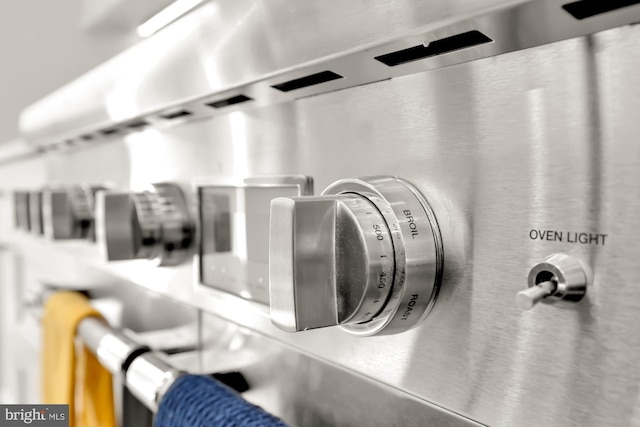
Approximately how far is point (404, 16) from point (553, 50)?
48 mm

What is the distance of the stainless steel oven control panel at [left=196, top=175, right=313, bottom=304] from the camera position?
0.96ft

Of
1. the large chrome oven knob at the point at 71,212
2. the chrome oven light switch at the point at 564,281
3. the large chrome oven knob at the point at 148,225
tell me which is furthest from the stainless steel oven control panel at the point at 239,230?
the large chrome oven knob at the point at 71,212

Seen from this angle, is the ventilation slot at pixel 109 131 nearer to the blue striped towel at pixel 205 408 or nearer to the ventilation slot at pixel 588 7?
the blue striped towel at pixel 205 408

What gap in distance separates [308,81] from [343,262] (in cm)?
11

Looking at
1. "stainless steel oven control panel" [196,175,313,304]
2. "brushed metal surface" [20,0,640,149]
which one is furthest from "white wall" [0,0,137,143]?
"stainless steel oven control panel" [196,175,313,304]

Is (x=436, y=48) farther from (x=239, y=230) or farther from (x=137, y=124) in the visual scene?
(x=137, y=124)

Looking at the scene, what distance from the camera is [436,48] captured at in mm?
198

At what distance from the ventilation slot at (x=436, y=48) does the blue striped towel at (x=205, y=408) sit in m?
0.18

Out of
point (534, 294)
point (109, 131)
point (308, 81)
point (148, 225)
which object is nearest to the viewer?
point (534, 294)

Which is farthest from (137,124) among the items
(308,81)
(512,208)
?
(512,208)

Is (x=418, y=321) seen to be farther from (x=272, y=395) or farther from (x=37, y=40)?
(x=37, y=40)

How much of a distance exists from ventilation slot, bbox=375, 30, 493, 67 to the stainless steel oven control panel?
0.08 m

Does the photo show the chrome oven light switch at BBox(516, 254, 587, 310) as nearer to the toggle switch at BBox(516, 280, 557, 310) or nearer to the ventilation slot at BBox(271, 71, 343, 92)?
the toggle switch at BBox(516, 280, 557, 310)

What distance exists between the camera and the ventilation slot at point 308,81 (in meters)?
0.25
